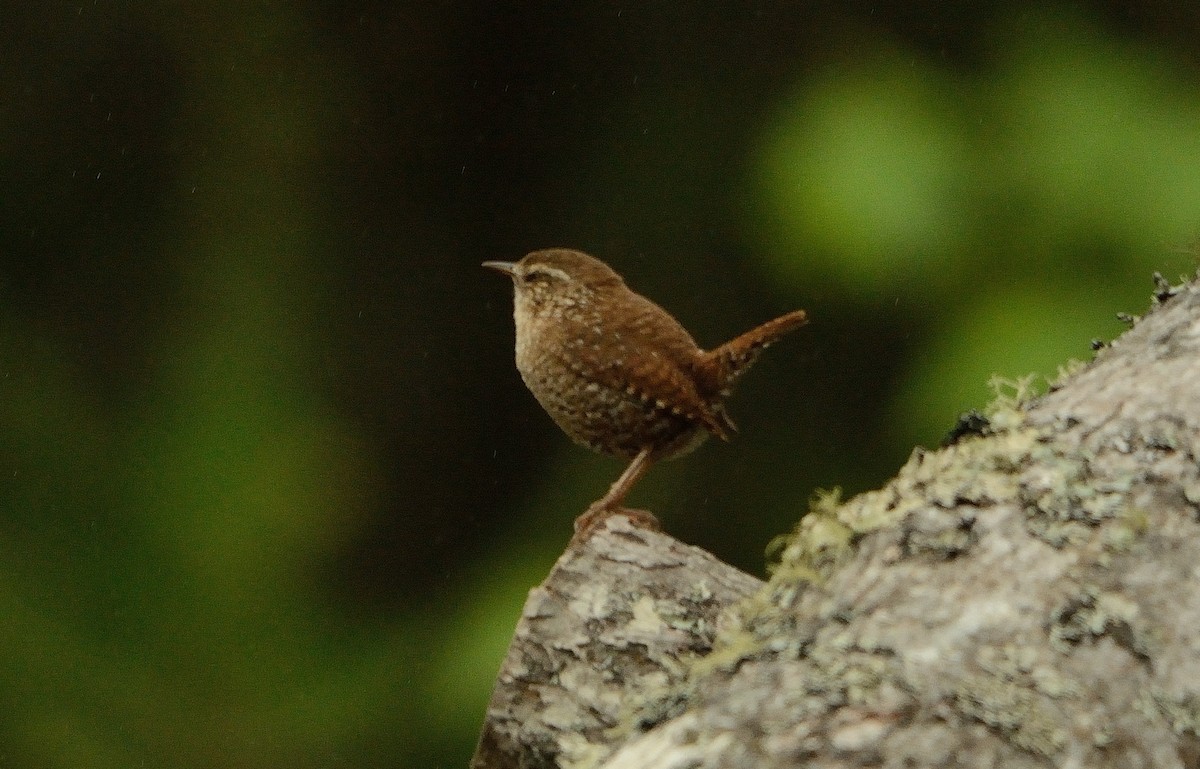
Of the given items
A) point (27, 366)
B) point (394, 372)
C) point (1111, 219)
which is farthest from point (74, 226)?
point (1111, 219)

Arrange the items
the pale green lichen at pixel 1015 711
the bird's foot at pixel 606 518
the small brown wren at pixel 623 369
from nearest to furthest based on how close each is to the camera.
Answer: the pale green lichen at pixel 1015 711
the bird's foot at pixel 606 518
the small brown wren at pixel 623 369

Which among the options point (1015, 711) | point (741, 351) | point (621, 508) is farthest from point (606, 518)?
point (1015, 711)

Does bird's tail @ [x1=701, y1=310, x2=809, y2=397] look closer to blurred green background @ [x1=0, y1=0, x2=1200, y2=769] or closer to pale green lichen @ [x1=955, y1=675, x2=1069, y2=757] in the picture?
blurred green background @ [x1=0, y1=0, x2=1200, y2=769]

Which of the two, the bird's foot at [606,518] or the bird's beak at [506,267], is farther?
the bird's beak at [506,267]

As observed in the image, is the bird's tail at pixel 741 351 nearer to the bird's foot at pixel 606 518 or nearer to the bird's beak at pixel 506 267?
the bird's foot at pixel 606 518

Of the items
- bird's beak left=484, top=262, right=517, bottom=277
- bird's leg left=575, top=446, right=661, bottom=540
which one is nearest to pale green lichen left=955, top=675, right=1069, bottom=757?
bird's leg left=575, top=446, right=661, bottom=540

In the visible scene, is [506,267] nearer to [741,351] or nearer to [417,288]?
[741,351]

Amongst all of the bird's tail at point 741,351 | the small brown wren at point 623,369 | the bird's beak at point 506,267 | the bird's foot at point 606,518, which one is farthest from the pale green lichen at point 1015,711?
the bird's beak at point 506,267
